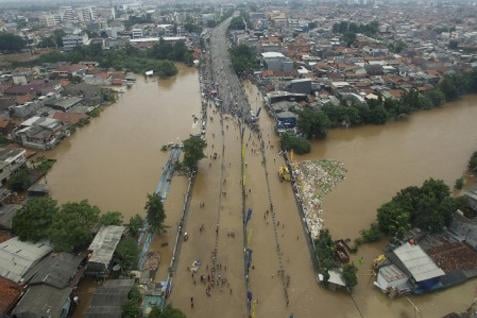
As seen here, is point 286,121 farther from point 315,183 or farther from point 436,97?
point 436,97

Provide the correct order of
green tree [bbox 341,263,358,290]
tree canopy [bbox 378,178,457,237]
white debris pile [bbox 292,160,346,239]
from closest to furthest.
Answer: green tree [bbox 341,263,358,290] < tree canopy [bbox 378,178,457,237] < white debris pile [bbox 292,160,346,239]

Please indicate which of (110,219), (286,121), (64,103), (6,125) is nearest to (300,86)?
(286,121)

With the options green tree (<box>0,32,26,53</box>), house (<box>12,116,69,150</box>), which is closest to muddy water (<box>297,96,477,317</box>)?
house (<box>12,116,69,150</box>)

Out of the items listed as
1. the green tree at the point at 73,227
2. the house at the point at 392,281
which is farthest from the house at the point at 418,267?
the green tree at the point at 73,227

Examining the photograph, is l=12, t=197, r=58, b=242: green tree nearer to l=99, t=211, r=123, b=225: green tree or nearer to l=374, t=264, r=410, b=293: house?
l=99, t=211, r=123, b=225: green tree

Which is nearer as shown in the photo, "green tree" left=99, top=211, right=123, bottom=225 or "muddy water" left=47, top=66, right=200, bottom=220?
"green tree" left=99, top=211, right=123, bottom=225

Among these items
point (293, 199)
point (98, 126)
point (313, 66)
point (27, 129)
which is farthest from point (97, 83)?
point (293, 199)

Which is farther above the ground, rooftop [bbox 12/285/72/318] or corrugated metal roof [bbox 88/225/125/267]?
rooftop [bbox 12/285/72/318]

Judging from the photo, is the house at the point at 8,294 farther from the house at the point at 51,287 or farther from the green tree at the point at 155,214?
the green tree at the point at 155,214
